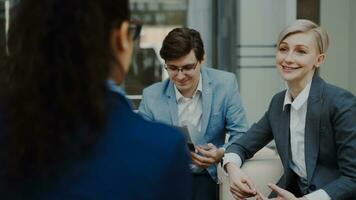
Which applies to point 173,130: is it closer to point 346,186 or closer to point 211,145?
point 346,186

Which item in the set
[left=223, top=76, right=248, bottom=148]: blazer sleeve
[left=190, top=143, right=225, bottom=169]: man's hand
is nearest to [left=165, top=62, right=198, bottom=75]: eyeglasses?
[left=223, top=76, right=248, bottom=148]: blazer sleeve

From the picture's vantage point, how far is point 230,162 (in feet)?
8.31

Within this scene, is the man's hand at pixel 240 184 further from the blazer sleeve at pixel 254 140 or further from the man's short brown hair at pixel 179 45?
the man's short brown hair at pixel 179 45

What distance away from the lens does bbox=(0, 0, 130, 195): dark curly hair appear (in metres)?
0.94

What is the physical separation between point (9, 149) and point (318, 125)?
1.49 metres

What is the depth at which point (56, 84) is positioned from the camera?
0.95 m

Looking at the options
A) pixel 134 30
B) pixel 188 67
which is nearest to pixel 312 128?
pixel 188 67

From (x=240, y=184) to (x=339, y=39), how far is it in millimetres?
3114

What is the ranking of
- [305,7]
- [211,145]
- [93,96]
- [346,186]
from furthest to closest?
[305,7] < [211,145] < [346,186] < [93,96]

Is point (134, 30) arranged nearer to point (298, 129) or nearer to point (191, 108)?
point (298, 129)

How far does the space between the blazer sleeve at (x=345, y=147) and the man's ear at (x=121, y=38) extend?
4.40ft

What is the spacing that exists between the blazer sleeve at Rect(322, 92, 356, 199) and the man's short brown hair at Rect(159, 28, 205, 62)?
2.62 feet

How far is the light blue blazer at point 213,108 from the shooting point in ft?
9.23

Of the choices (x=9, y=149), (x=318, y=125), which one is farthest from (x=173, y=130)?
(x=318, y=125)
